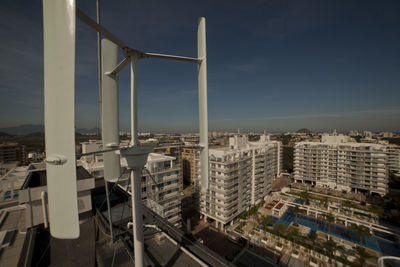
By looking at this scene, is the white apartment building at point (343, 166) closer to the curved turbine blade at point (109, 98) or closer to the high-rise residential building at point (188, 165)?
the high-rise residential building at point (188, 165)

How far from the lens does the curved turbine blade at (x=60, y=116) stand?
1.11 meters

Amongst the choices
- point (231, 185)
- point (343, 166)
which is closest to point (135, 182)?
point (231, 185)

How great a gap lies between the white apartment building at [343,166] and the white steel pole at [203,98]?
4374 centimetres

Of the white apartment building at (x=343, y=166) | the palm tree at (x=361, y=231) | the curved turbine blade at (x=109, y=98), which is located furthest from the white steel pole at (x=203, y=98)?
the white apartment building at (x=343, y=166)

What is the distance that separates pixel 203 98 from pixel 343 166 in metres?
44.3

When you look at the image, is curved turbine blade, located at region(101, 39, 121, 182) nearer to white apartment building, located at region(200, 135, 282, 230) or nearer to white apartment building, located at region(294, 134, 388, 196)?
white apartment building, located at region(200, 135, 282, 230)

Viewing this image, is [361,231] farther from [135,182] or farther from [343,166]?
[135,182]

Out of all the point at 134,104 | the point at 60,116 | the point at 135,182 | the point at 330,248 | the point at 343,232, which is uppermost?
the point at 134,104

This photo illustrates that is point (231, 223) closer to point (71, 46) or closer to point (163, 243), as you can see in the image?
point (163, 243)

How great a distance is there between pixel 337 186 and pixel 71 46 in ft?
151

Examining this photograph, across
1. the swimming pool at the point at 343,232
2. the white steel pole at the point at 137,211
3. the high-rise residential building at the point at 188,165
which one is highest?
the white steel pole at the point at 137,211

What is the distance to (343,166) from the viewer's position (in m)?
34.6

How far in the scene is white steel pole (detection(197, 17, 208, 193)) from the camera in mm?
2502

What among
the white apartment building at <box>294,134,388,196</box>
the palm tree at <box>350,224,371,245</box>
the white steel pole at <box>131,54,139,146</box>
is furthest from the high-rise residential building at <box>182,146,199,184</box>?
the white steel pole at <box>131,54,139,146</box>
